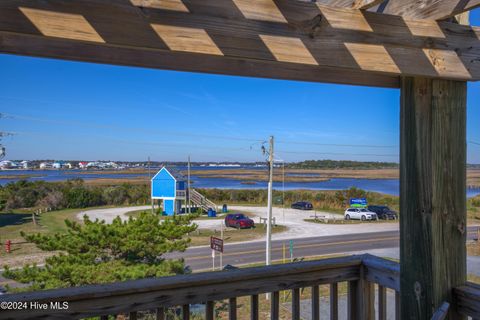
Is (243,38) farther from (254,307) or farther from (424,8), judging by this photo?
(254,307)

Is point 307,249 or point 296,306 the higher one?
point 296,306

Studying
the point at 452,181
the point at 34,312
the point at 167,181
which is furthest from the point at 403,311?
the point at 167,181

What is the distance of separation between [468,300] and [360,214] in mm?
18548

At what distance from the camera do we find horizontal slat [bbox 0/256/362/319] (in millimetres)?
1141

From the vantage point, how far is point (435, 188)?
1.18 meters

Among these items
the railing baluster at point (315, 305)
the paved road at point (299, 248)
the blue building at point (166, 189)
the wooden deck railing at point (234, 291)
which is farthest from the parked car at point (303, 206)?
the railing baluster at point (315, 305)

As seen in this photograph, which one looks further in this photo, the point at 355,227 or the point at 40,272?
Result: the point at 355,227

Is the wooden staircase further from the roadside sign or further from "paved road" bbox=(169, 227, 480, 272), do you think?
"paved road" bbox=(169, 227, 480, 272)

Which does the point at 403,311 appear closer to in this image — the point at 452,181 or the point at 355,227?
the point at 452,181

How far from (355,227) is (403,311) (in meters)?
16.1

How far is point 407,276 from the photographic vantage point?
1239 mm

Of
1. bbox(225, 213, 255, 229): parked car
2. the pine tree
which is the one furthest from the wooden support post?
bbox(225, 213, 255, 229): parked car

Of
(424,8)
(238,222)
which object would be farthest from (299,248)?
(424,8)

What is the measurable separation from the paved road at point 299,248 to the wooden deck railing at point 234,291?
7535mm
